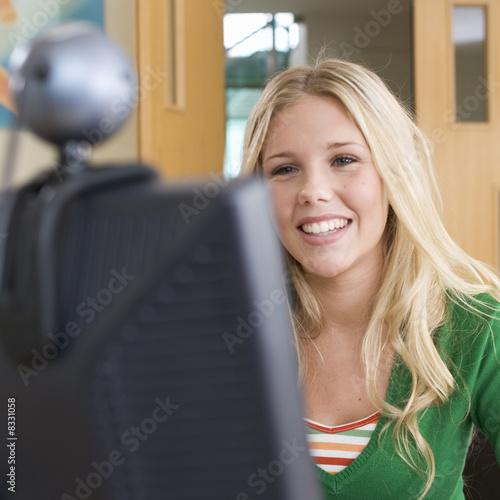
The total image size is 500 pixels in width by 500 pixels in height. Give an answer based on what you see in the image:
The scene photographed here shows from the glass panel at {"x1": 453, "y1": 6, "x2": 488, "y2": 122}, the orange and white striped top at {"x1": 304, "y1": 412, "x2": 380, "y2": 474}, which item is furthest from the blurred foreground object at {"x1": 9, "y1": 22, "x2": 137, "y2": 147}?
the glass panel at {"x1": 453, "y1": 6, "x2": 488, "y2": 122}

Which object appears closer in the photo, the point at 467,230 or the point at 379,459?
the point at 379,459

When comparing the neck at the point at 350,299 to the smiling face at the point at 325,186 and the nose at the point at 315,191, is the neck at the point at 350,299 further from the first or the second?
the nose at the point at 315,191

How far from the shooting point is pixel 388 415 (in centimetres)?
116

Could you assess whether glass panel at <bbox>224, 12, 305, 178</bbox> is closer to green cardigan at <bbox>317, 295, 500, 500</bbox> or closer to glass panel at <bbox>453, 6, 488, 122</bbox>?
glass panel at <bbox>453, 6, 488, 122</bbox>

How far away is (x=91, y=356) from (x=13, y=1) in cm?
256

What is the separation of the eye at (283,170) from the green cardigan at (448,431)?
38 cm

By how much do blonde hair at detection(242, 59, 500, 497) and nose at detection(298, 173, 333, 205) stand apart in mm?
99

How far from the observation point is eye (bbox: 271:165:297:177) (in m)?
1.27

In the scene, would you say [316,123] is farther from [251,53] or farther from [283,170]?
[251,53]

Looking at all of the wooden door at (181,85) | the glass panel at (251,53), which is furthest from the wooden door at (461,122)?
the glass panel at (251,53)

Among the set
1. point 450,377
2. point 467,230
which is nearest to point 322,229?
point 450,377

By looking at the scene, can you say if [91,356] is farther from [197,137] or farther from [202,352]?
[197,137]

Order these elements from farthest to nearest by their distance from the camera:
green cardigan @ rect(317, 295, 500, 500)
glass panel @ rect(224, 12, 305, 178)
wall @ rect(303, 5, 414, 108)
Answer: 1. glass panel @ rect(224, 12, 305, 178)
2. wall @ rect(303, 5, 414, 108)
3. green cardigan @ rect(317, 295, 500, 500)


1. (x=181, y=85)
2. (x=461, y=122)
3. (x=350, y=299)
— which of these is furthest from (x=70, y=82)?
(x=461, y=122)
